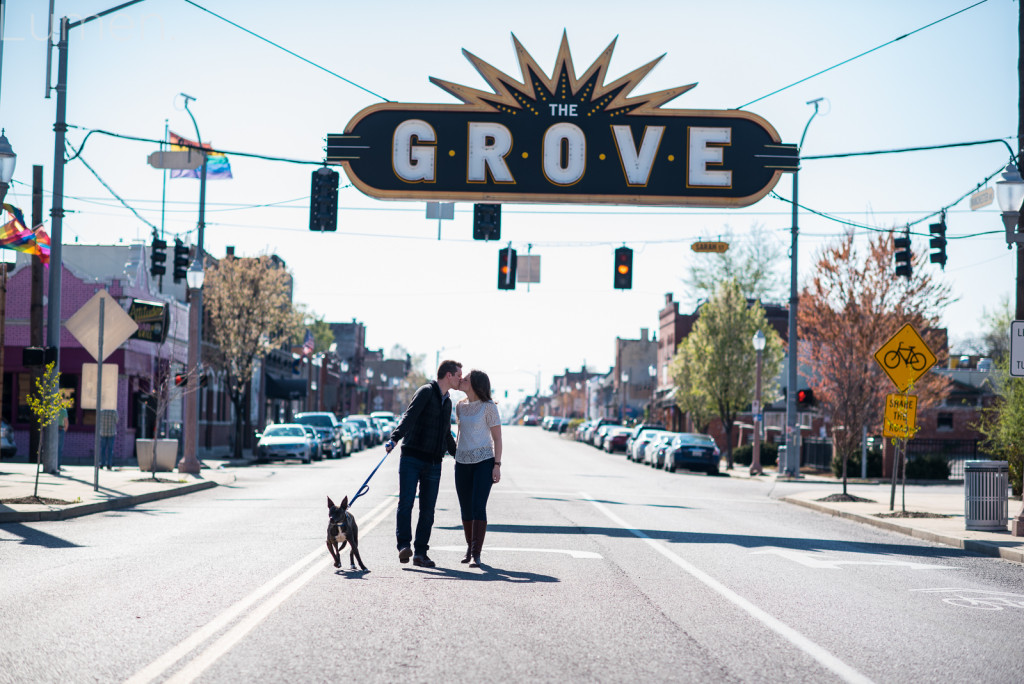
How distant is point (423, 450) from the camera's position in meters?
10.7

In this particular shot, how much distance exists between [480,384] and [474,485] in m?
0.98

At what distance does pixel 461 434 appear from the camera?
433 inches

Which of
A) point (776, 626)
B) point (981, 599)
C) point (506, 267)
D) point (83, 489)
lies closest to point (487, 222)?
point (506, 267)

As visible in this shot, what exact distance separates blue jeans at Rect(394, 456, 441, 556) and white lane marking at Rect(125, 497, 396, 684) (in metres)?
0.87

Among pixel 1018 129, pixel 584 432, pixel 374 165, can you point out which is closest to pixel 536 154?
pixel 374 165

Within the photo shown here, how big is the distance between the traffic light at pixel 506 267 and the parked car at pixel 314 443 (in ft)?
49.4

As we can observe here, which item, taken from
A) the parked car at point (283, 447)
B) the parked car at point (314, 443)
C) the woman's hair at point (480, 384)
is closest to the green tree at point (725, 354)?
the parked car at point (314, 443)

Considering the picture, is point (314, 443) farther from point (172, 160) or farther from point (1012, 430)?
point (1012, 430)

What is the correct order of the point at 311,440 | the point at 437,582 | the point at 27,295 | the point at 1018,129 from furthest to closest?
the point at 311,440, the point at 27,295, the point at 1018,129, the point at 437,582

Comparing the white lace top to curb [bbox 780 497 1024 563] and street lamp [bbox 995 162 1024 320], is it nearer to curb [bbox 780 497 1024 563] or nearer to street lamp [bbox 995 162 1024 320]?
curb [bbox 780 497 1024 563]

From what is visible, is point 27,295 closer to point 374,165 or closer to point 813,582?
point 374,165

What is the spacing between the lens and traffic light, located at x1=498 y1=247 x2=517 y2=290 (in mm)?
27219

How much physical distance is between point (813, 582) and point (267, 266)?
110ft

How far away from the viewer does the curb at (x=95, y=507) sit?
1535 cm
